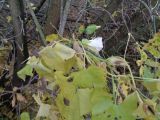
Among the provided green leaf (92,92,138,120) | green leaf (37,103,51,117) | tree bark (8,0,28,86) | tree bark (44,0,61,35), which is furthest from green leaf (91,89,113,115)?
tree bark (8,0,28,86)

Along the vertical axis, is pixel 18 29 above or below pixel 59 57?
below

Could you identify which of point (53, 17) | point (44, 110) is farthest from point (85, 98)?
point (53, 17)

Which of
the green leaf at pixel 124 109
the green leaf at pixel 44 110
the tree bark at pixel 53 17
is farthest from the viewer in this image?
the tree bark at pixel 53 17

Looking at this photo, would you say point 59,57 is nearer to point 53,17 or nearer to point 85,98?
point 85,98

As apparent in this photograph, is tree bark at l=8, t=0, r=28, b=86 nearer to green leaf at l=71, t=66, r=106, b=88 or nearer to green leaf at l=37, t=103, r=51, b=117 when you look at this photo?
green leaf at l=37, t=103, r=51, b=117

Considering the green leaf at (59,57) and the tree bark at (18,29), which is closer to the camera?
the green leaf at (59,57)

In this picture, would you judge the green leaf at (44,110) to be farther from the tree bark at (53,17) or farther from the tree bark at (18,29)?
the tree bark at (18,29)

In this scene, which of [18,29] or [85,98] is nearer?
[85,98]

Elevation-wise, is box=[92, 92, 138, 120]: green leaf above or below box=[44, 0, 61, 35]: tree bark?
below

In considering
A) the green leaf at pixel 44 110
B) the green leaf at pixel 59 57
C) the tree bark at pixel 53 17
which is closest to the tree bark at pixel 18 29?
the tree bark at pixel 53 17

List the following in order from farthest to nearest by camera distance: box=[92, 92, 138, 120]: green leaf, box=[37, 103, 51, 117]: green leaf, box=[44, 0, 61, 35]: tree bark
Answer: box=[44, 0, 61, 35]: tree bark → box=[37, 103, 51, 117]: green leaf → box=[92, 92, 138, 120]: green leaf

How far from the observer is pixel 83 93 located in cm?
78

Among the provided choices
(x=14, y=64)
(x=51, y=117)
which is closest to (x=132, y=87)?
(x=51, y=117)

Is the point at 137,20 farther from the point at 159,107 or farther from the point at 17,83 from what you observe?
the point at 159,107
